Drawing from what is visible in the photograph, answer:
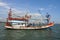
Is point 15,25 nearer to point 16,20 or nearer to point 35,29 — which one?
point 16,20

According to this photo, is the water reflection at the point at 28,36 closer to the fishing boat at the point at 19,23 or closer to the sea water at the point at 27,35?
the sea water at the point at 27,35

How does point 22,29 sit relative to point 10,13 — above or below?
below

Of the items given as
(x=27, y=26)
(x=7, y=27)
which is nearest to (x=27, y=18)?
(x=27, y=26)

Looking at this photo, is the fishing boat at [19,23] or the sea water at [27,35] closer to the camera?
the sea water at [27,35]

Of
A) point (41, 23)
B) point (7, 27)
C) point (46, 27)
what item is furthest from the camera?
point (41, 23)

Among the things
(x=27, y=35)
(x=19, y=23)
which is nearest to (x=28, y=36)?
(x=27, y=35)

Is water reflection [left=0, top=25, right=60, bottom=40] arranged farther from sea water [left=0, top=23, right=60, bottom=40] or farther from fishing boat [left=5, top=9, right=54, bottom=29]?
fishing boat [left=5, top=9, right=54, bottom=29]

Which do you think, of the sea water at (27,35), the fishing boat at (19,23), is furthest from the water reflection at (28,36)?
the fishing boat at (19,23)

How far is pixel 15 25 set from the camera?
66625 mm

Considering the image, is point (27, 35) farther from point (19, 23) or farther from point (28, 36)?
point (19, 23)

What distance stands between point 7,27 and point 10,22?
3536mm

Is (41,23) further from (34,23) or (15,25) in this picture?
(15,25)

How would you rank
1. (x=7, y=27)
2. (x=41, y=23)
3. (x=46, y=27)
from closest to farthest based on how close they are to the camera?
1. (x=7, y=27)
2. (x=46, y=27)
3. (x=41, y=23)

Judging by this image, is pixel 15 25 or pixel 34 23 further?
pixel 34 23
